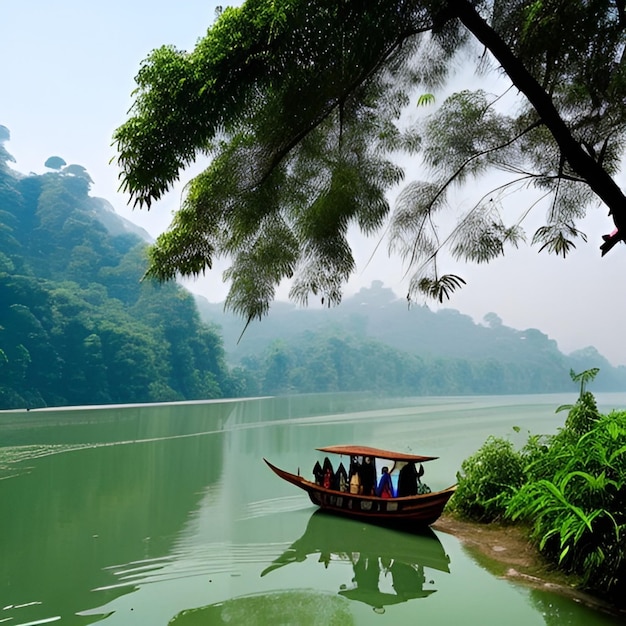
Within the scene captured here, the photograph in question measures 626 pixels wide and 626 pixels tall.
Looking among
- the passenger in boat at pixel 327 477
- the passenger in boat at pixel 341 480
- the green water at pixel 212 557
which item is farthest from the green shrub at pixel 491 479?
the passenger in boat at pixel 327 477

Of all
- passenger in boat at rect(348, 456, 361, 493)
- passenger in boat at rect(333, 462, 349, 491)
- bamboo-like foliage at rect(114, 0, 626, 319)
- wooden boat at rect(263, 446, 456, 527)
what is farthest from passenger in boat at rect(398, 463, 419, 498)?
bamboo-like foliage at rect(114, 0, 626, 319)

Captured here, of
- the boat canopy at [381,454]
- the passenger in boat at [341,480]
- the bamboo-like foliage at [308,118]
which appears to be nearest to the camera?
the bamboo-like foliage at [308,118]

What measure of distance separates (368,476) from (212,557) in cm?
174

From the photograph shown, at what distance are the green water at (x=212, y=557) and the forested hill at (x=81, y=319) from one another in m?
9.88

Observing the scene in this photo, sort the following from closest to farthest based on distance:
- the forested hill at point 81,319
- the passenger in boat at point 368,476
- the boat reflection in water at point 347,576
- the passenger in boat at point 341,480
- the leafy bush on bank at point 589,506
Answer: the leafy bush on bank at point 589,506
the boat reflection in water at point 347,576
the passenger in boat at point 368,476
the passenger in boat at point 341,480
the forested hill at point 81,319

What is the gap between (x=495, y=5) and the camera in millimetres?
2682

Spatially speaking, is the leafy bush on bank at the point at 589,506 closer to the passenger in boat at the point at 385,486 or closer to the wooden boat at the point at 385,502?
the wooden boat at the point at 385,502

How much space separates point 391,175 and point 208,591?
Result: 2.91 metres

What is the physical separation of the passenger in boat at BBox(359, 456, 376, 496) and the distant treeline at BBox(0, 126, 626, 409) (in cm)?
382

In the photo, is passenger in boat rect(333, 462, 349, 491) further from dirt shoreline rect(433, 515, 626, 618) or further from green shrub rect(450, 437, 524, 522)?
green shrub rect(450, 437, 524, 522)

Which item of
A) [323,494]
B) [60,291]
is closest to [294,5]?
[323,494]

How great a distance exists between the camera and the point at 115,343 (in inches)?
1009

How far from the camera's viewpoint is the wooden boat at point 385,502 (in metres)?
4.87

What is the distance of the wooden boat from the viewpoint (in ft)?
16.0
